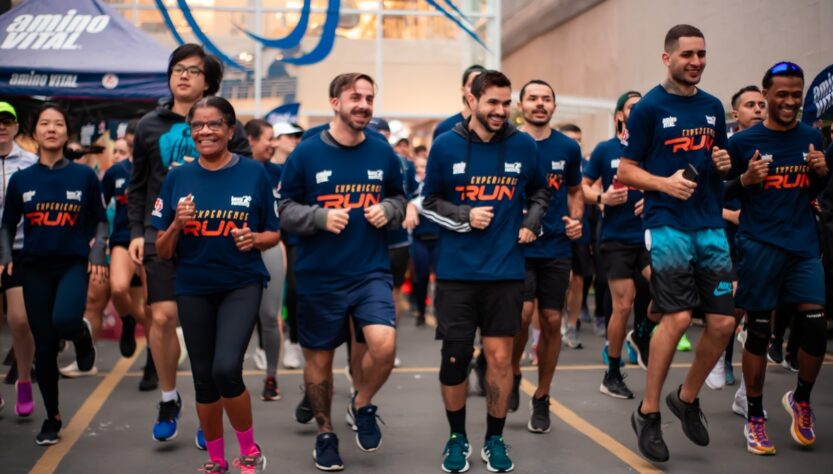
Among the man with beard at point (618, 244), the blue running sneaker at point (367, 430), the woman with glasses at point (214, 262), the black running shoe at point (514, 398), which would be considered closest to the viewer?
the woman with glasses at point (214, 262)

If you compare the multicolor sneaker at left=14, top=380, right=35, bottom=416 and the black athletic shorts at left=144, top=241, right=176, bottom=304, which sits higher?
the black athletic shorts at left=144, top=241, right=176, bottom=304

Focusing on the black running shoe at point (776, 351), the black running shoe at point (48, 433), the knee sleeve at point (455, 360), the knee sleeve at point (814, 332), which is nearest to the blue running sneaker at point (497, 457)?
the knee sleeve at point (455, 360)

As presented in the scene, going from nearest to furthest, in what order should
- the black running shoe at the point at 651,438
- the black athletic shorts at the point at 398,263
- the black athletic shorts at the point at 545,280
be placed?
the black running shoe at the point at 651,438
the black athletic shorts at the point at 545,280
the black athletic shorts at the point at 398,263

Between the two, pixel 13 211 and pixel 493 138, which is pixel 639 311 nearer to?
pixel 493 138

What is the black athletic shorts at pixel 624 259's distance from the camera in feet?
27.1

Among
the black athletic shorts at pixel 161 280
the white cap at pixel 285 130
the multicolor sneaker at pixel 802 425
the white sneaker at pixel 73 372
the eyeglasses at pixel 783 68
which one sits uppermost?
the eyeglasses at pixel 783 68

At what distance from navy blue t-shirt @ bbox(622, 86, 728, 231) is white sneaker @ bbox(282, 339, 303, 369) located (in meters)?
4.50

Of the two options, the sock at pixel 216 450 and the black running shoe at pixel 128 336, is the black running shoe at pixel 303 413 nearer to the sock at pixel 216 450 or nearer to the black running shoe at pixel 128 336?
the sock at pixel 216 450

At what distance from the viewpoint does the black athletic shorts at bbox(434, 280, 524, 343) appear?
5.84 metres

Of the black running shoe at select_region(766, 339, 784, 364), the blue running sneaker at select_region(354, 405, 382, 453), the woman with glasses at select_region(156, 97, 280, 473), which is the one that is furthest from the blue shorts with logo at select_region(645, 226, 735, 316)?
the black running shoe at select_region(766, 339, 784, 364)

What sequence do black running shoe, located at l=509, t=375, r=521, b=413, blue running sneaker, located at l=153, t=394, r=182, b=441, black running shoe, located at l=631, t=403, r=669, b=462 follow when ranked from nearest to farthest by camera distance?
black running shoe, located at l=631, t=403, r=669, b=462
blue running sneaker, located at l=153, t=394, r=182, b=441
black running shoe, located at l=509, t=375, r=521, b=413

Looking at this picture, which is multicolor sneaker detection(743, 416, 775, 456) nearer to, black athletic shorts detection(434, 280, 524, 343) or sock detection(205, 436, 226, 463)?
black athletic shorts detection(434, 280, 524, 343)

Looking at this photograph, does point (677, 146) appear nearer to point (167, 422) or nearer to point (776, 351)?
point (167, 422)

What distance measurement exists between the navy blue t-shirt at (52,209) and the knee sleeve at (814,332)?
4554mm
